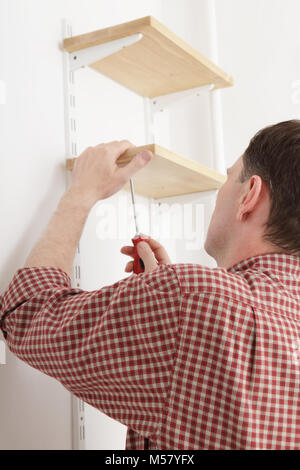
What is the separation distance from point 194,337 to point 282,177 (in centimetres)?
31

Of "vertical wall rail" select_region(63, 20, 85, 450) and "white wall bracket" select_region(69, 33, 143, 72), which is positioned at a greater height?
"white wall bracket" select_region(69, 33, 143, 72)

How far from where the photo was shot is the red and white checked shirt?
0.76m

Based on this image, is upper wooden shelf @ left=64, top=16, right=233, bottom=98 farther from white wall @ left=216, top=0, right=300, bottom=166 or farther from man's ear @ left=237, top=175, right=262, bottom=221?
man's ear @ left=237, top=175, right=262, bottom=221

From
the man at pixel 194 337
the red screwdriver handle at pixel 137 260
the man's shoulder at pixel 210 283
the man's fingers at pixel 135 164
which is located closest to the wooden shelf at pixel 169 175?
the man's fingers at pixel 135 164

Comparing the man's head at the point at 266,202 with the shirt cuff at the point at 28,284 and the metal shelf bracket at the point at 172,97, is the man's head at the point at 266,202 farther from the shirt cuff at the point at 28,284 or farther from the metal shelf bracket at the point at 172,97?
the metal shelf bracket at the point at 172,97

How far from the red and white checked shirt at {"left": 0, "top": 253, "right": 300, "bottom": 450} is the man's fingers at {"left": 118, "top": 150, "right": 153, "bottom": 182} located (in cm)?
33

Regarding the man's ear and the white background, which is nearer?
the man's ear

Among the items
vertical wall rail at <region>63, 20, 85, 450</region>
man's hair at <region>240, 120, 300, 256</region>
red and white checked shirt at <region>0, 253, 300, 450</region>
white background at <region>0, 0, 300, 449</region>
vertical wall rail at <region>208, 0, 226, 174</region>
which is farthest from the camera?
vertical wall rail at <region>208, 0, 226, 174</region>

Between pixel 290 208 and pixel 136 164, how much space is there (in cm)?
34

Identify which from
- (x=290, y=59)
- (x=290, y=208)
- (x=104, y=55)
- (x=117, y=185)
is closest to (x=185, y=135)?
(x=290, y=59)

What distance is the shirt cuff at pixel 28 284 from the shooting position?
90 cm

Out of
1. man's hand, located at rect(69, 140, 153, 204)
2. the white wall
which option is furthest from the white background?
man's hand, located at rect(69, 140, 153, 204)
